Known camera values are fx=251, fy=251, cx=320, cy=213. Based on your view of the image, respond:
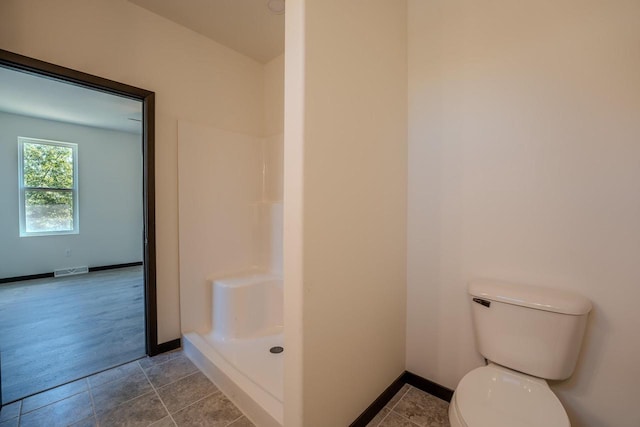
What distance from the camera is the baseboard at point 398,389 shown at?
1319 millimetres

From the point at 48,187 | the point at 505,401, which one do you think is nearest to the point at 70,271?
the point at 48,187

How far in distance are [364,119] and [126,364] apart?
236 centimetres

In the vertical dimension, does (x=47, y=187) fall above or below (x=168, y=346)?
→ above

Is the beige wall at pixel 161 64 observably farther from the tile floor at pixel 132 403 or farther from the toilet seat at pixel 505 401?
the toilet seat at pixel 505 401

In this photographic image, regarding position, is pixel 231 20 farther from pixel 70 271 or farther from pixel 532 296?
pixel 70 271

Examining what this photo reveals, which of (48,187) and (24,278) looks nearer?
(24,278)

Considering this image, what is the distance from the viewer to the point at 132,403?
147 cm

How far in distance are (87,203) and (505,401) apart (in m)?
6.09

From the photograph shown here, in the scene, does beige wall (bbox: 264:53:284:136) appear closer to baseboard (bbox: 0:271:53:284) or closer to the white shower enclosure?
the white shower enclosure

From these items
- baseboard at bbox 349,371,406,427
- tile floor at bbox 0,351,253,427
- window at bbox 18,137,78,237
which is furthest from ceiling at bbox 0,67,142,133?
baseboard at bbox 349,371,406,427

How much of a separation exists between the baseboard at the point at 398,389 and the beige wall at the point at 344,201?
0.15 feet

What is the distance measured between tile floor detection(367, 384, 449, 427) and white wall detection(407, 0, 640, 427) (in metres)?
0.13

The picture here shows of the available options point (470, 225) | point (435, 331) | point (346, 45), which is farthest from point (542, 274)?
point (346, 45)

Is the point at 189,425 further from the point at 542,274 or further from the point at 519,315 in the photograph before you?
the point at 542,274
